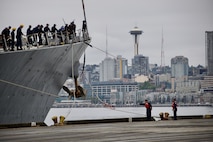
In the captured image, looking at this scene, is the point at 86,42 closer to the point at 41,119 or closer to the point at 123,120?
the point at 41,119

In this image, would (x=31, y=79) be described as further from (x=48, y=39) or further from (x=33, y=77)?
(x=48, y=39)

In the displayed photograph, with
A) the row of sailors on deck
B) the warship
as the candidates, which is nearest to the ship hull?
the warship

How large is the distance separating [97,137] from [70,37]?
19819 mm

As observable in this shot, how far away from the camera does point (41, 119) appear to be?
127 feet

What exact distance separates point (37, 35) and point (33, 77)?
8.27 ft

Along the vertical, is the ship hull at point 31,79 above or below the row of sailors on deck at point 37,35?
below

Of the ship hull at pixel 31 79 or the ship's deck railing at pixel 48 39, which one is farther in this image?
the ship's deck railing at pixel 48 39

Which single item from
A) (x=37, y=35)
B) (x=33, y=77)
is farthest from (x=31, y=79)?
(x=37, y=35)

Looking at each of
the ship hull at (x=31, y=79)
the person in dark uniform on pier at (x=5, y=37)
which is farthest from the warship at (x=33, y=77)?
the person in dark uniform on pier at (x=5, y=37)

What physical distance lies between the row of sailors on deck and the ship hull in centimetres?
56

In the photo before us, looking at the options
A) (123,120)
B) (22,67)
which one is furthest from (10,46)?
(123,120)

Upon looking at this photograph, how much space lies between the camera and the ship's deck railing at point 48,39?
117ft

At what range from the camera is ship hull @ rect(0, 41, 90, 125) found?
33.5m

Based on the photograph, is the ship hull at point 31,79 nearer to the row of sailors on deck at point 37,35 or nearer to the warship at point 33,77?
the warship at point 33,77
